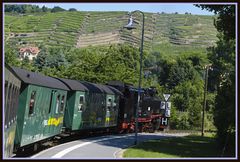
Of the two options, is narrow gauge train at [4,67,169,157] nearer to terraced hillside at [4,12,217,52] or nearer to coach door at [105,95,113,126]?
coach door at [105,95,113,126]

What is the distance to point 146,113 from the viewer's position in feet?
126

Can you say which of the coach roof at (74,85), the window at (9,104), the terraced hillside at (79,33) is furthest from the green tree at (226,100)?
the terraced hillside at (79,33)

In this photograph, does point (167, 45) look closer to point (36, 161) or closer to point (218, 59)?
point (218, 59)

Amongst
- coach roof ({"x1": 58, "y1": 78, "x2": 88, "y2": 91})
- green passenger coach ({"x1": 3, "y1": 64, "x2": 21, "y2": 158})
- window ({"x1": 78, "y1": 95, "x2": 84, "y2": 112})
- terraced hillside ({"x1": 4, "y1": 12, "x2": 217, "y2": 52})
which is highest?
terraced hillside ({"x1": 4, "y1": 12, "x2": 217, "y2": 52})

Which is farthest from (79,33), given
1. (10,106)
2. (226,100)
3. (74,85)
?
(10,106)

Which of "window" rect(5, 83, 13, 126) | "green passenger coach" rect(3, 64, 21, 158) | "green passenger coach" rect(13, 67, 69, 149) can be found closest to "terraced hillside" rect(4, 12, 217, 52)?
"green passenger coach" rect(13, 67, 69, 149)

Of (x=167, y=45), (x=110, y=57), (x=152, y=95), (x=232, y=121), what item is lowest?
(x=232, y=121)

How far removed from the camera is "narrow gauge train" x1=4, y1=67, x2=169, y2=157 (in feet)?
48.7

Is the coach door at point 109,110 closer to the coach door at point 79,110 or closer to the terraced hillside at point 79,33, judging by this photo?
the coach door at point 79,110

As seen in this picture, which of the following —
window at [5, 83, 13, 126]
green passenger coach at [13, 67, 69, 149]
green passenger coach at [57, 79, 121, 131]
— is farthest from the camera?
green passenger coach at [57, 79, 121, 131]

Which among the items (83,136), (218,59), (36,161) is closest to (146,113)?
(83,136)

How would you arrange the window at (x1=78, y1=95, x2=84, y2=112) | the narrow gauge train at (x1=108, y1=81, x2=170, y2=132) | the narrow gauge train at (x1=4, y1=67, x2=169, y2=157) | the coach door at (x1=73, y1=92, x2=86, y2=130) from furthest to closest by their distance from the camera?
the narrow gauge train at (x1=108, y1=81, x2=170, y2=132) < the window at (x1=78, y1=95, x2=84, y2=112) < the coach door at (x1=73, y1=92, x2=86, y2=130) < the narrow gauge train at (x1=4, y1=67, x2=169, y2=157)

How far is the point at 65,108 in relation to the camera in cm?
2202

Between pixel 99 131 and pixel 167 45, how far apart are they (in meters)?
161
